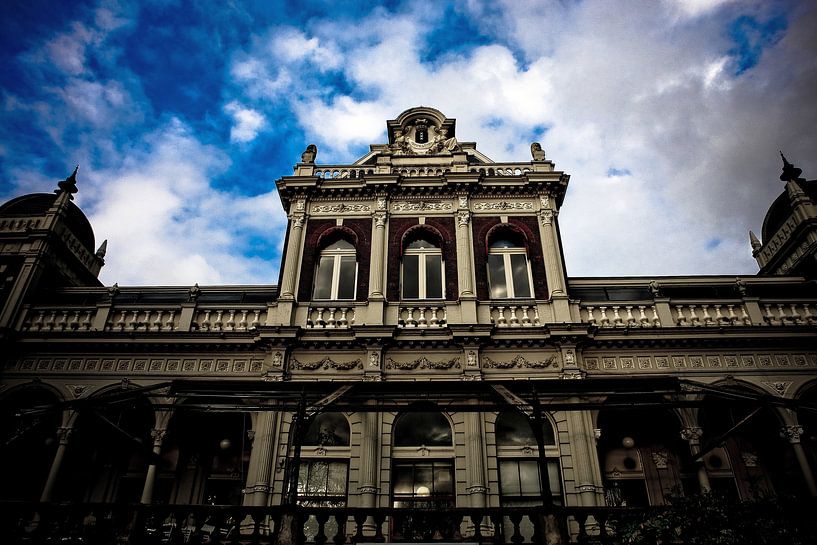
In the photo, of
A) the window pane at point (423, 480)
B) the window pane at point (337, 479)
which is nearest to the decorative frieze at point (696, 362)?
the window pane at point (423, 480)

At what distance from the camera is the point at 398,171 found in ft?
73.3

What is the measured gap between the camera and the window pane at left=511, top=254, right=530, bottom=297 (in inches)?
793

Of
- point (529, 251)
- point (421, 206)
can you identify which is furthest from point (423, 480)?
point (421, 206)

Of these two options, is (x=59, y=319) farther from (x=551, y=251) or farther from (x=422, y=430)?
(x=551, y=251)

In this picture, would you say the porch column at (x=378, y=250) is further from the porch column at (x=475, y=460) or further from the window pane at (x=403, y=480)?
the window pane at (x=403, y=480)

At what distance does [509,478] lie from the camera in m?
16.6

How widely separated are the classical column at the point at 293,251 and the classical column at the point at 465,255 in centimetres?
618

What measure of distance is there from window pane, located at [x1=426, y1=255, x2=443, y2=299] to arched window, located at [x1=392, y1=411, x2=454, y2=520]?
4.68 metres

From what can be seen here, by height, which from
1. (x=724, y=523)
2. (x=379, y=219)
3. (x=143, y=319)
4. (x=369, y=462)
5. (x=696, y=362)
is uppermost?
(x=379, y=219)

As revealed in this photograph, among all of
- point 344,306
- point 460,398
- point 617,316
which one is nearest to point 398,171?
point 344,306

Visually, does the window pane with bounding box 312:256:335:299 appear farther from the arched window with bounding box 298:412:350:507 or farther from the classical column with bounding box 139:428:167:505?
the classical column with bounding box 139:428:167:505

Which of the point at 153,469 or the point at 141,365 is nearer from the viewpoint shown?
the point at 153,469

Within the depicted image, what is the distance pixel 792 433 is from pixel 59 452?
2320 cm

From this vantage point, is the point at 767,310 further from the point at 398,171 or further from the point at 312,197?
the point at 312,197
